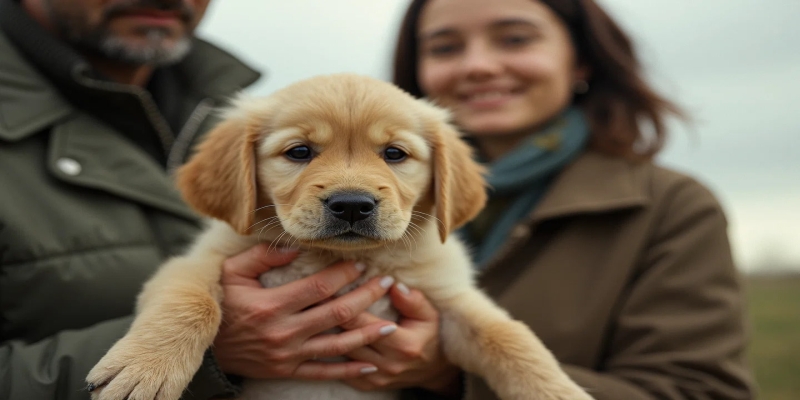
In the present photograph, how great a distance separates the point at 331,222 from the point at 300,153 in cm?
40

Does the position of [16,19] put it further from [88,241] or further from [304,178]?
[304,178]

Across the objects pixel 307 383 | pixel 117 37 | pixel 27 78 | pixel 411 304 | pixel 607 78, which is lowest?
pixel 307 383

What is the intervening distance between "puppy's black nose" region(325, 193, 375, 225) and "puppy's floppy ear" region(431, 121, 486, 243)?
51 cm

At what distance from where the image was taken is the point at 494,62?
12.0ft

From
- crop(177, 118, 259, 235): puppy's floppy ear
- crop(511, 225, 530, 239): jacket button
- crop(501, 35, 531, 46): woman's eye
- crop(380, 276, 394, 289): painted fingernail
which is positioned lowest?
crop(511, 225, 530, 239): jacket button

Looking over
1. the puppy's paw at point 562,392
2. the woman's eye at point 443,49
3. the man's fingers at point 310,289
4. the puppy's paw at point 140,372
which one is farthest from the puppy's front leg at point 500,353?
the woman's eye at point 443,49

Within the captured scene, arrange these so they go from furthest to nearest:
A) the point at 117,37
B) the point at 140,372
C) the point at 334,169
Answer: the point at 117,37 < the point at 334,169 < the point at 140,372

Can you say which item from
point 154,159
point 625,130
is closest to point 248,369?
point 154,159

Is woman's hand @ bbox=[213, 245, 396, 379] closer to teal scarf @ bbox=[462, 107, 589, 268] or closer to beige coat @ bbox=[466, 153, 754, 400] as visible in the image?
beige coat @ bbox=[466, 153, 754, 400]

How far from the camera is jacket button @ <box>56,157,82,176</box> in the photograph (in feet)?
9.45

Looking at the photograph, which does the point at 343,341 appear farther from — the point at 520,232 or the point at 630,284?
the point at 630,284

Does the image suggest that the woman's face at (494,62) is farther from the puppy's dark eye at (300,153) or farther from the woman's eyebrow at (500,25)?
the puppy's dark eye at (300,153)

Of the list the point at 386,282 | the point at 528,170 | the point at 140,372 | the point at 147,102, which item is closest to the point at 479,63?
the point at 528,170

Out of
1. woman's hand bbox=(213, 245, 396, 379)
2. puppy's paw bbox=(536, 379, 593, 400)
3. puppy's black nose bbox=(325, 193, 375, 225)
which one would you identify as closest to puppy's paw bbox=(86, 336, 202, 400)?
woman's hand bbox=(213, 245, 396, 379)
